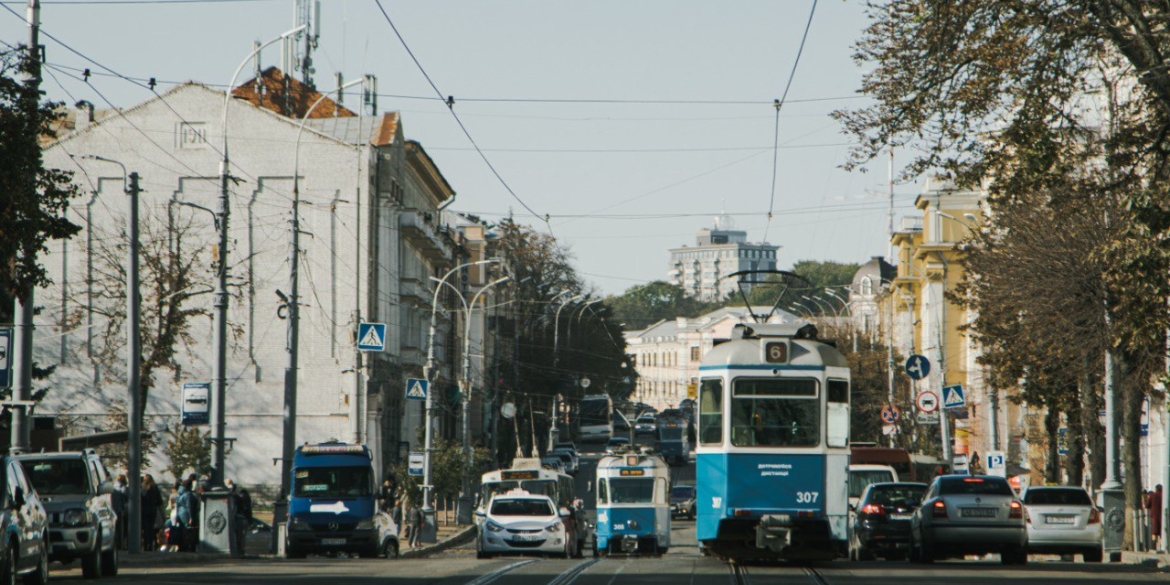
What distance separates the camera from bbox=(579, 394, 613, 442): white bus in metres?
106

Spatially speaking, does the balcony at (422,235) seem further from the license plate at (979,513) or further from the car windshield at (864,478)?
the license plate at (979,513)

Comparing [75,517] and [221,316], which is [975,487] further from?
[221,316]

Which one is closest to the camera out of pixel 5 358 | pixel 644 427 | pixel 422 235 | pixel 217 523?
pixel 5 358

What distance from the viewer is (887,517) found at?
27.3m

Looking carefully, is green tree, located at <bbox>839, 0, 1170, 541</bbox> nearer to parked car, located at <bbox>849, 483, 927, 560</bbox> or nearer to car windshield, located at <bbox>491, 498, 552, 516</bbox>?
parked car, located at <bbox>849, 483, 927, 560</bbox>

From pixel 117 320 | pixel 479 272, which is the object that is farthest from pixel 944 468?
pixel 479 272

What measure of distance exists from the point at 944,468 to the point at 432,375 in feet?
48.9

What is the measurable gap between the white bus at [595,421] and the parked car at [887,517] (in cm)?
7724

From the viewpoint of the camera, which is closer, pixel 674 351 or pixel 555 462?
pixel 555 462

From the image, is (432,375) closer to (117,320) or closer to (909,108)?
(117,320)

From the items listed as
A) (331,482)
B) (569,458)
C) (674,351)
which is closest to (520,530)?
(331,482)

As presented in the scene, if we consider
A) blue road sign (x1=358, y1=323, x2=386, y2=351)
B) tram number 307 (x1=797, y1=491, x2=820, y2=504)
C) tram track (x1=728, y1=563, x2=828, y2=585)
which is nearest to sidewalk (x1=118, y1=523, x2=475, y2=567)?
blue road sign (x1=358, y1=323, x2=386, y2=351)

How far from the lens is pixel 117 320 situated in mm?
52875

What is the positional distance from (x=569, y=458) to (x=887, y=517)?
52.8m
